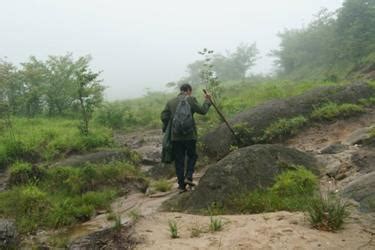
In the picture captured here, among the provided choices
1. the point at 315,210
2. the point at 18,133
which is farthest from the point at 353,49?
the point at 315,210

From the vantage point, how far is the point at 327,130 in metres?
10.7

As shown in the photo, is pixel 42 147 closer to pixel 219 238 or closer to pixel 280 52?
Result: pixel 219 238

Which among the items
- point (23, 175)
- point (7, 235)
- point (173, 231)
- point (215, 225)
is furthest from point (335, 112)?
point (7, 235)

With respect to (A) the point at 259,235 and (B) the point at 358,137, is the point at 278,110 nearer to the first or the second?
(B) the point at 358,137

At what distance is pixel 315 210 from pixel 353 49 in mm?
16189

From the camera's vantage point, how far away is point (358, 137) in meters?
9.28

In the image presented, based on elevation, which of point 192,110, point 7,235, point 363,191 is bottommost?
point 7,235

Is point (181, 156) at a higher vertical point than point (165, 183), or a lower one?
higher

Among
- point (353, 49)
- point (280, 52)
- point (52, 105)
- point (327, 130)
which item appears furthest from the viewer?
point (280, 52)

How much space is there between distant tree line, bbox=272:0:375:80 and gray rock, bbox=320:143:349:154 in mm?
9424

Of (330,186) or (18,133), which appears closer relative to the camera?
(330,186)

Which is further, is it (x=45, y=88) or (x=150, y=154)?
(x=45, y=88)

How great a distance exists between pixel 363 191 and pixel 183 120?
3.15 meters

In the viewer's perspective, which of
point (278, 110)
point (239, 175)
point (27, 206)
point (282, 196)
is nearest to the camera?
point (282, 196)
